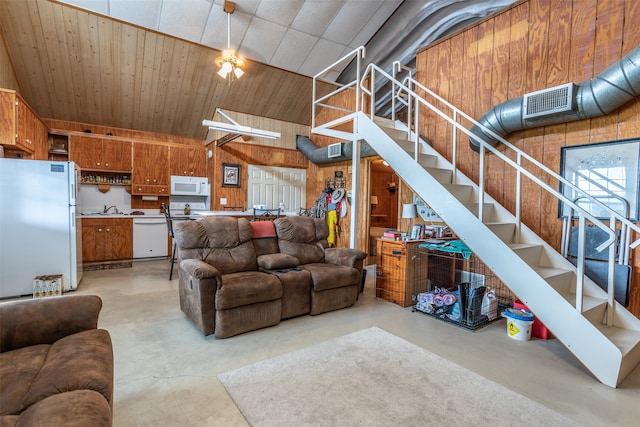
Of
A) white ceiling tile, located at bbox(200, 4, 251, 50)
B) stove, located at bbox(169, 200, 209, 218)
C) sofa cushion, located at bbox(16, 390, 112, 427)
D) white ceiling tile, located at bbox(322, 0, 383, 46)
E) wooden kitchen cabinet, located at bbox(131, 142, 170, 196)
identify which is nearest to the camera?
sofa cushion, located at bbox(16, 390, 112, 427)

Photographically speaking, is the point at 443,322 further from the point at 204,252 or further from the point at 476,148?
the point at 204,252

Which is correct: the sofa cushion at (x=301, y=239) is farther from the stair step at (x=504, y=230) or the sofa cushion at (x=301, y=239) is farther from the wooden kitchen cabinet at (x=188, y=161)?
the wooden kitchen cabinet at (x=188, y=161)

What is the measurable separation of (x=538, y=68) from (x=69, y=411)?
4657mm

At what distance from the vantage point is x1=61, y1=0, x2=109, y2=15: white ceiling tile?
4355 mm

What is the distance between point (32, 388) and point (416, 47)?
556 centimetres

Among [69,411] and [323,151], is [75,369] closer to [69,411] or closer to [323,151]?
[69,411]

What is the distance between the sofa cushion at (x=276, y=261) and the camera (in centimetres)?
350

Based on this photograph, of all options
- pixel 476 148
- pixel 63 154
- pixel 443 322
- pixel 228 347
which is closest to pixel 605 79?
pixel 476 148

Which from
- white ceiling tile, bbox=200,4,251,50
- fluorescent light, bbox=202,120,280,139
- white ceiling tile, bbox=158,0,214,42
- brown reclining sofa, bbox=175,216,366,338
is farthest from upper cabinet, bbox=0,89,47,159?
brown reclining sofa, bbox=175,216,366,338

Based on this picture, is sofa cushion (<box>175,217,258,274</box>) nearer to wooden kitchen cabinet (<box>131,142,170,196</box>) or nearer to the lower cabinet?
the lower cabinet

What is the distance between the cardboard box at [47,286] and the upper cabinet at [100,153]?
9.58ft

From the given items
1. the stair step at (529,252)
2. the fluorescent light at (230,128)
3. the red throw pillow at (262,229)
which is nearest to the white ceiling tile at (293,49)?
the fluorescent light at (230,128)

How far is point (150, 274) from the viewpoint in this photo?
5.14 m

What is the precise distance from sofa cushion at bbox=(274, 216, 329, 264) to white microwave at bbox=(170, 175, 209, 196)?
12.1ft
